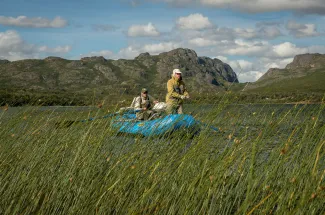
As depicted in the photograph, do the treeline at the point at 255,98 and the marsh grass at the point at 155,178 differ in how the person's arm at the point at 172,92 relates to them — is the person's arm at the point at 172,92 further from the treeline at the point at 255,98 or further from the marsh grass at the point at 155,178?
the marsh grass at the point at 155,178

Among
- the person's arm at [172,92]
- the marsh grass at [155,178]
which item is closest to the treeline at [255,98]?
the marsh grass at [155,178]

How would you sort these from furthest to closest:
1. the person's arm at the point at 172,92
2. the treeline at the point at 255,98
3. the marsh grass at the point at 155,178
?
the person's arm at the point at 172,92 → the treeline at the point at 255,98 → the marsh grass at the point at 155,178

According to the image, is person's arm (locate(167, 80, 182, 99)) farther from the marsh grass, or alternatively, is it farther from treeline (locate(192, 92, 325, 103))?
the marsh grass

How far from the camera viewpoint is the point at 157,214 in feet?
9.55

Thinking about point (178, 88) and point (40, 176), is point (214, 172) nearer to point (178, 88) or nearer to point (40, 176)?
point (40, 176)

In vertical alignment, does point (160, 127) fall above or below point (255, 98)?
below

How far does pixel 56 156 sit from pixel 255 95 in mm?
3348

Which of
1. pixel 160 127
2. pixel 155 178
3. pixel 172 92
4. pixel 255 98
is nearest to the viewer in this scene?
pixel 155 178

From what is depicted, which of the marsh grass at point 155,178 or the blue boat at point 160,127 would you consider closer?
the marsh grass at point 155,178

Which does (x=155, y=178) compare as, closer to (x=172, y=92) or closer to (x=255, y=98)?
(x=255, y=98)

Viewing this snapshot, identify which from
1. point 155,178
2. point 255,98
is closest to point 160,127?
point 255,98

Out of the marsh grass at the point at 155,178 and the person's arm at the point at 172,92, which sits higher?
the person's arm at the point at 172,92

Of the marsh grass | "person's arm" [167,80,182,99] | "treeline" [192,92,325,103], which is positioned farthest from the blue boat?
"person's arm" [167,80,182,99]

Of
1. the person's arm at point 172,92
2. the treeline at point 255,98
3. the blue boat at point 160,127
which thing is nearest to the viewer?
the blue boat at point 160,127
